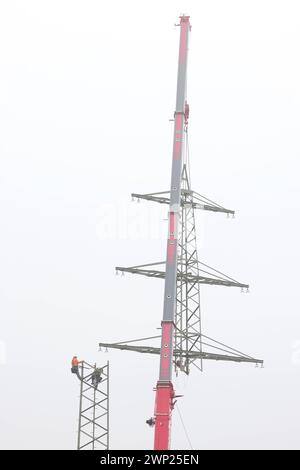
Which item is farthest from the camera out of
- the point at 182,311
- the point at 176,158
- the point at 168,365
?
the point at 182,311

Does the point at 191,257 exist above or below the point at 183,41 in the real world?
below

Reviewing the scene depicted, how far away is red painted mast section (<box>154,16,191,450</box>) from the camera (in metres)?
63.5

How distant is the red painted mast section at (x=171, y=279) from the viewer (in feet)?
208

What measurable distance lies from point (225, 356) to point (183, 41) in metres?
23.7

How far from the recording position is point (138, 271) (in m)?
78.0

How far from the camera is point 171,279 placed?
222ft

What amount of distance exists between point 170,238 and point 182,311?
32.9ft
